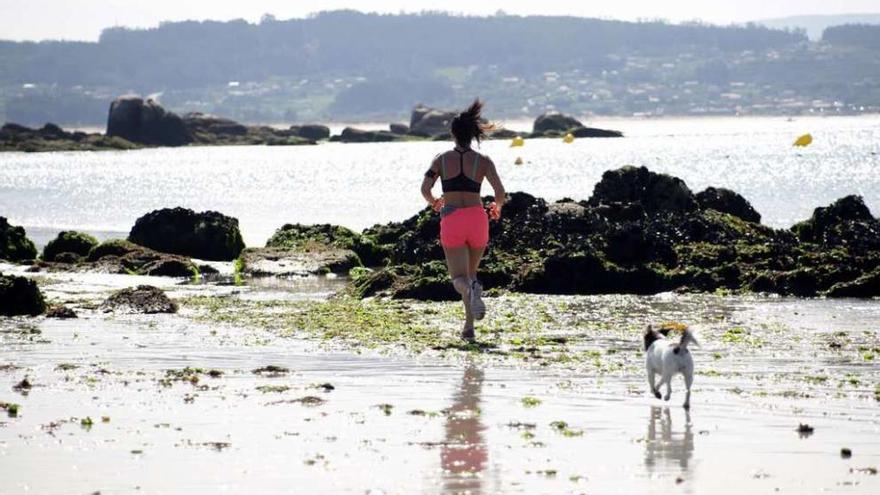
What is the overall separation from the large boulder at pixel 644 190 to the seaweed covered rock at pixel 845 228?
1.88m

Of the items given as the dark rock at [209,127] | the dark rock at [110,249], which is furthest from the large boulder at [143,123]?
the dark rock at [110,249]

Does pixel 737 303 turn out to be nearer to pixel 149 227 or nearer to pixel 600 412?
pixel 600 412

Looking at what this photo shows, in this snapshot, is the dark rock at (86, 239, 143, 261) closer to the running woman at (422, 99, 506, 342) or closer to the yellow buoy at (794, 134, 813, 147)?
the running woman at (422, 99, 506, 342)

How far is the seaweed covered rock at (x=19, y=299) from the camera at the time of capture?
15.8 metres

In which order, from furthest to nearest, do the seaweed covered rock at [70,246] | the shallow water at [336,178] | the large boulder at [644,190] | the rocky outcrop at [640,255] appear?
the shallow water at [336,178] < the seaweed covered rock at [70,246] < the large boulder at [644,190] < the rocky outcrop at [640,255]

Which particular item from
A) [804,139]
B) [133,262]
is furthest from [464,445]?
[804,139]

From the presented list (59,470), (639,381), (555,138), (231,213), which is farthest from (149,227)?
(555,138)

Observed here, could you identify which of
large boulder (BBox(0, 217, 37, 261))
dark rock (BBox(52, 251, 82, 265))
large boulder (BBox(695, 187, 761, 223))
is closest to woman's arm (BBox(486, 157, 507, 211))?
large boulder (BBox(695, 187, 761, 223))

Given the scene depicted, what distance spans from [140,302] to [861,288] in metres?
8.07

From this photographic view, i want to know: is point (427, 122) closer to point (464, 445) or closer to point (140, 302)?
point (140, 302)

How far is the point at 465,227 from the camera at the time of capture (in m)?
13.4

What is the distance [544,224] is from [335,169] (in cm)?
8801

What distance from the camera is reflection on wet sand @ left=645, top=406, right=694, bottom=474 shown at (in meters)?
8.17

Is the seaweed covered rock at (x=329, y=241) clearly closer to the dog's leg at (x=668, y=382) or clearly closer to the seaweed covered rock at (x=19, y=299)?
the seaweed covered rock at (x=19, y=299)
